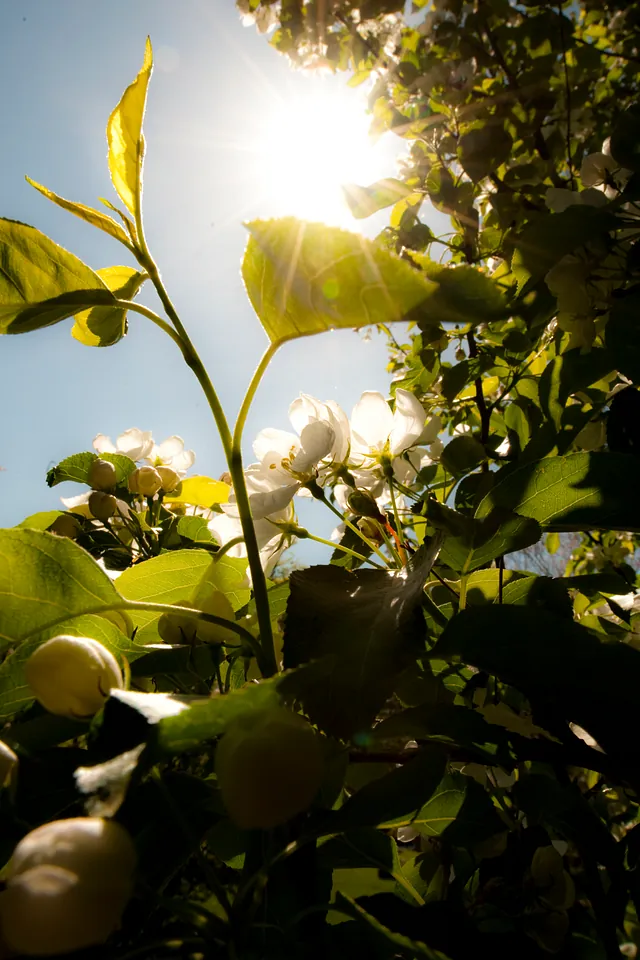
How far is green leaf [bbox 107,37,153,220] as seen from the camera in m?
0.55

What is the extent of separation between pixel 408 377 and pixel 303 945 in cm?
120

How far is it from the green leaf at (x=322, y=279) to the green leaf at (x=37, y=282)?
165 mm

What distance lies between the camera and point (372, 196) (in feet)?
4.92

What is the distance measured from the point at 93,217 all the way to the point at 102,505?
67 centimetres

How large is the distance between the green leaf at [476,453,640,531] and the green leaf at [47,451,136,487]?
2.97 ft

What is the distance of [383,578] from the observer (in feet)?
1.96

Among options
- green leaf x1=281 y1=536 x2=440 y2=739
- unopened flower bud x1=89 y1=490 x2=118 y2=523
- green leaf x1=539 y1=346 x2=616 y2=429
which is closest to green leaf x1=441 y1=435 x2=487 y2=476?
green leaf x1=539 y1=346 x2=616 y2=429

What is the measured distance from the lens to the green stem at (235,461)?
1.64ft

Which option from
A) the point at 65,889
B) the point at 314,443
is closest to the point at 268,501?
the point at 314,443

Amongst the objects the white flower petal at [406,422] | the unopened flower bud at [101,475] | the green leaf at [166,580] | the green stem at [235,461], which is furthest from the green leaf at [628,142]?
the unopened flower bud at [101,475]

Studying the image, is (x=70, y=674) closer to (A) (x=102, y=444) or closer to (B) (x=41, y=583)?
(B) (x=41, y=583)

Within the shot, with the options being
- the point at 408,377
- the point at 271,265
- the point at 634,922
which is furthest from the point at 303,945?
the point at 408,377

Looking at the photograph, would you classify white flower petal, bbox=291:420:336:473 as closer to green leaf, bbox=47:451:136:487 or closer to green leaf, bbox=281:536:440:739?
green leaf, bbox=281:536:440:739

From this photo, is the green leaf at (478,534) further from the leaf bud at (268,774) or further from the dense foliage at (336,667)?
the leaf bud at (268,774)
